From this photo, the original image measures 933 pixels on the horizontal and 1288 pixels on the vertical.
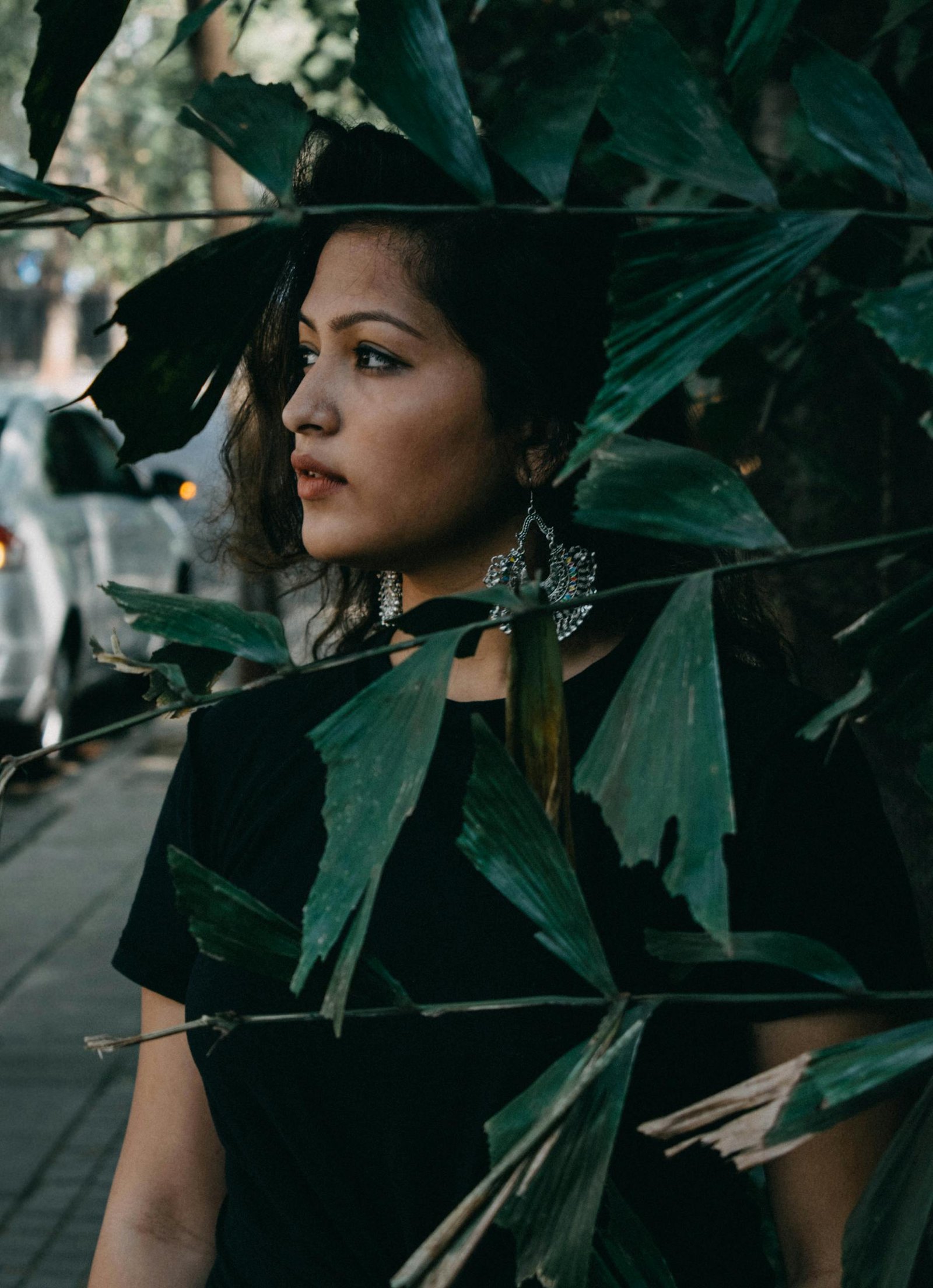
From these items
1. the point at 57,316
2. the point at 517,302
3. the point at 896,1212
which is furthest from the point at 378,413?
the point at 57,316

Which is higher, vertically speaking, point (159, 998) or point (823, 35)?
point (823, 35)

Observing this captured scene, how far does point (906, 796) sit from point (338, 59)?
3483mm

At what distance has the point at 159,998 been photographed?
1.70m

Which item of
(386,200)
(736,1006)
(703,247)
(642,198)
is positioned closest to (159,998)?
(736,1006)

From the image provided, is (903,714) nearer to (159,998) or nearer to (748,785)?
(748,785)

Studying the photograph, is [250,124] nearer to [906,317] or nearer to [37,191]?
[37,191]

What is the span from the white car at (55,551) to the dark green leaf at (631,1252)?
5.49 m

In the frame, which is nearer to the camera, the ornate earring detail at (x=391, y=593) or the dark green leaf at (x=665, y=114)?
the dark green leaf at (x=665, y=114)

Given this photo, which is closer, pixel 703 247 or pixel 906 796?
pixel 703 247

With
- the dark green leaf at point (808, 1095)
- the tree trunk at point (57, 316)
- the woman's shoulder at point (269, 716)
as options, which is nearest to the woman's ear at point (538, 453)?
the woman's shoulder at point (269, 716)

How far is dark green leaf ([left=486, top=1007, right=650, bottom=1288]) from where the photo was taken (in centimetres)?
72

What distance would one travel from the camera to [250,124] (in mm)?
717

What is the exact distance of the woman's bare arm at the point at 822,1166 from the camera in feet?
4.14

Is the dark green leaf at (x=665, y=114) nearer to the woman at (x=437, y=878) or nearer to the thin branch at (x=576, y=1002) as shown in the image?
the thin branch at (x=576, y=1002)
